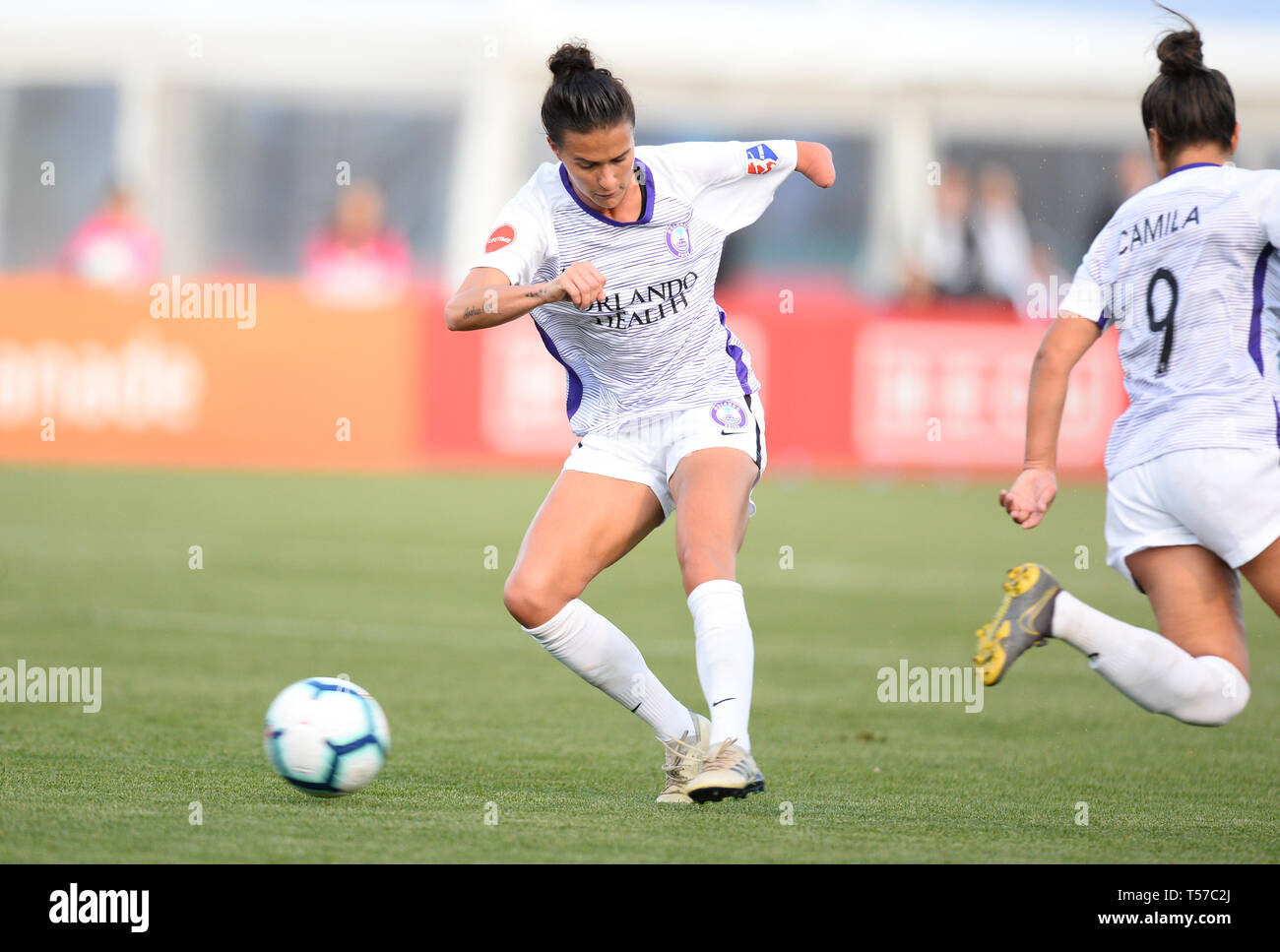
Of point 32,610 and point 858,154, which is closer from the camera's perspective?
point 32,610

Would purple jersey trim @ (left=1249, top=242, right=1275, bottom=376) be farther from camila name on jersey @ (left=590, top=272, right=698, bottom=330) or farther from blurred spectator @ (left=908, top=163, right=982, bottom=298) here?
blurred spectator @ (left=908, top=163, right=982, bottom=298)

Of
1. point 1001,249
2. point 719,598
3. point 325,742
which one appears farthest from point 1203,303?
point 1001,249

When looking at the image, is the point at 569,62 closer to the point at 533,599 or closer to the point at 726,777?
the point at 533,599

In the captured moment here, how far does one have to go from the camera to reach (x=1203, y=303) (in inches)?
191

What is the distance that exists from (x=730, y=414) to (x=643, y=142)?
64.4 ft

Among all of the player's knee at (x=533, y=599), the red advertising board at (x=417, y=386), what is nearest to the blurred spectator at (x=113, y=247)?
the red advertising board at (x=417, y=386)

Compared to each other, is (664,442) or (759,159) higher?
(759,159)

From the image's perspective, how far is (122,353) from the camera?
1634 centimetres

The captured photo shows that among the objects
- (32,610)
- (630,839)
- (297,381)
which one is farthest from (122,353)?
(630,839)

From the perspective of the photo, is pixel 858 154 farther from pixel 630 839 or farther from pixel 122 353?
pixel 630 839

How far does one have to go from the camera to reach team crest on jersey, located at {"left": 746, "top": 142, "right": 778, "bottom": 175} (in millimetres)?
5660

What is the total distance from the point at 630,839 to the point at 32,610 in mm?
5659

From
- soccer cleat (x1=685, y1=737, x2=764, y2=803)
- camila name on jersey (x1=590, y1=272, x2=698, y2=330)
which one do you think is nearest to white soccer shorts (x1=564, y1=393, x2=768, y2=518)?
camila name on jersey (x1=590, y1=272, x2=698, y2=330)

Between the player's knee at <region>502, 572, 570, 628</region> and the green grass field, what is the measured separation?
515 millimetres
